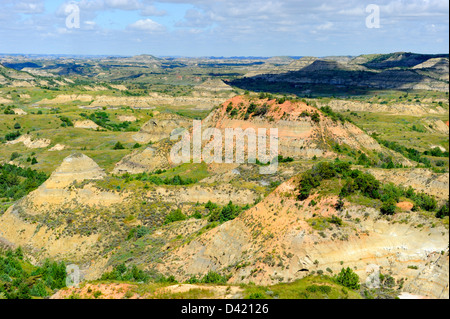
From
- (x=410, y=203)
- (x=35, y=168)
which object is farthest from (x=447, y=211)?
(x=35, y=168)

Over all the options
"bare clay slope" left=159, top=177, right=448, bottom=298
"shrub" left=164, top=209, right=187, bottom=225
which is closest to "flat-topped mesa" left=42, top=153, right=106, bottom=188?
"shrub" left=164, top=209, right=187, bottom=225

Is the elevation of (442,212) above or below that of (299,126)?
below

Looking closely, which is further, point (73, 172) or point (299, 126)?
point (299, 126)

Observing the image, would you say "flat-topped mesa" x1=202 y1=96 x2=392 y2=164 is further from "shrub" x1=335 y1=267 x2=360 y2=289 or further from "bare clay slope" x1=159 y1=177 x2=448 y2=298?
"shrub" x1=335 y1=267 x2=360 y2=289

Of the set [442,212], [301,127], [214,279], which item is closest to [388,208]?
[442,212]

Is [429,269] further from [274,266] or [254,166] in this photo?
[254,166]

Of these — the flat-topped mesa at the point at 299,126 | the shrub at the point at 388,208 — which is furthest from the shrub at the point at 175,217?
the shrub at the point at 388,208

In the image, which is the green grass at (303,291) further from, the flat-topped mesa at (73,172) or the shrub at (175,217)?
the flat-topped mesa at (73,172)

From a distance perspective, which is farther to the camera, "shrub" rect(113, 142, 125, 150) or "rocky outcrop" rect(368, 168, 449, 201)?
"shrub" rect(113, 142, 125, 150)

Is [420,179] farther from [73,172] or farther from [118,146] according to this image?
[118,146]
